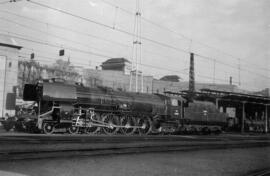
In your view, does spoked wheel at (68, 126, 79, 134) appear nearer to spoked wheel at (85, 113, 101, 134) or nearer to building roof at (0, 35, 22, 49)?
spoked wheel at (85, 113, 101, 134)

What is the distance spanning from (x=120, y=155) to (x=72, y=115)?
1066 cm

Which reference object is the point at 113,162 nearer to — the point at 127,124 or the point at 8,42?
the point at 127,124

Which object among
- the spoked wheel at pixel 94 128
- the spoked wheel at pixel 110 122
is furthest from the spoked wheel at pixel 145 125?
the spoked wheel at pixel 94 128

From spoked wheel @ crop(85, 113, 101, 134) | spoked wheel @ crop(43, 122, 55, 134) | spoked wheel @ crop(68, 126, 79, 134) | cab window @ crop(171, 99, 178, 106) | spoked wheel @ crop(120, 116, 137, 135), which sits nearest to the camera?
spoked wheel @ crop(43, 122, 55, 134)

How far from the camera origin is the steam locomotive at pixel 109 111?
22.0 meters

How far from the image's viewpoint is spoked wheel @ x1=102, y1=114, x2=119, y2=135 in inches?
968

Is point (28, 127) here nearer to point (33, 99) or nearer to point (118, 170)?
point (33, 99)

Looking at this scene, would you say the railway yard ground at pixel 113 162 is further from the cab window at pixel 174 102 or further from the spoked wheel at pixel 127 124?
the cab window at pixel 174 102

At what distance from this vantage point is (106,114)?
24.8m

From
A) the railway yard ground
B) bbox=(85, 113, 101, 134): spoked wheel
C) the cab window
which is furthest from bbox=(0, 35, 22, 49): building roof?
the railway yard ground

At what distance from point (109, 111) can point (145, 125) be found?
3928 millimetres

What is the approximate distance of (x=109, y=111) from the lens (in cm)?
2505

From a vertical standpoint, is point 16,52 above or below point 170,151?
above

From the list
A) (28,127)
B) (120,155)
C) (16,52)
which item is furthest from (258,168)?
(16,52)
